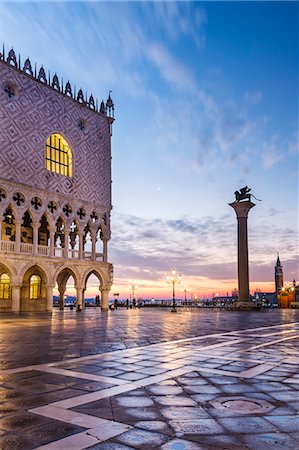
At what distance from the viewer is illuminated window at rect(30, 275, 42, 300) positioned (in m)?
33.9

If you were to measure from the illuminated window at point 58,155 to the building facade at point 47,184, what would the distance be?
76mm

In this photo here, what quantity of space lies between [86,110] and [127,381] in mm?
32917

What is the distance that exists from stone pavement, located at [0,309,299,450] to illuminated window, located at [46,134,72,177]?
2504 centimetres

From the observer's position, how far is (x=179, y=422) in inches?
155

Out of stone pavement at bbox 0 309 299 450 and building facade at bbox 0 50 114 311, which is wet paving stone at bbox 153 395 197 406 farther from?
building facade at bbox 0 50 114 311

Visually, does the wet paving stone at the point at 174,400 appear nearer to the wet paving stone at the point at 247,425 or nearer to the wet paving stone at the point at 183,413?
the wet paving stone at the point at 183,413

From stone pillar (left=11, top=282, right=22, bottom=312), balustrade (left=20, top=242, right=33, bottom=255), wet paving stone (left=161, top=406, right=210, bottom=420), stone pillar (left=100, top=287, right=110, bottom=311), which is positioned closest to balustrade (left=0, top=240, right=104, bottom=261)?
balustrade (left=20, top=242, right=33, bottom=255)

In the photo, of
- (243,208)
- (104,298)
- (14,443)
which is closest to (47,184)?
(104,298)

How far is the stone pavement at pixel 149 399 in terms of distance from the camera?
3.52m

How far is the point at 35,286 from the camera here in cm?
3422

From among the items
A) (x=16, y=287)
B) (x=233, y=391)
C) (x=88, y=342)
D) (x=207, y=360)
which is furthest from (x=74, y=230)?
(x=233, y=391)

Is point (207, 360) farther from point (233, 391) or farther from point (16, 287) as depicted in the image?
point (16, 287)

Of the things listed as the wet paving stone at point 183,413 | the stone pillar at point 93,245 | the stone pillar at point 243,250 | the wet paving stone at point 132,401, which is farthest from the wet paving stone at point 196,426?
the stone pillar at point 93,245

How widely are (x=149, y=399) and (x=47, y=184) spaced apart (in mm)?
27911
